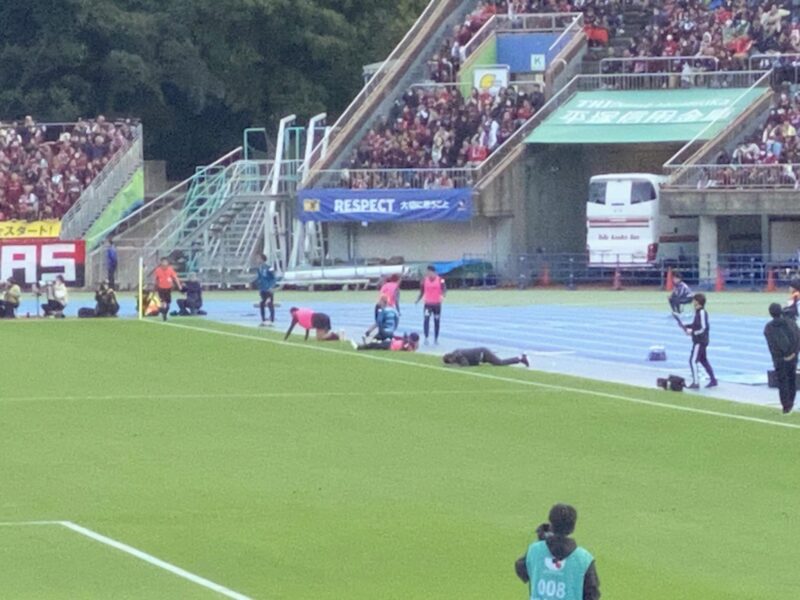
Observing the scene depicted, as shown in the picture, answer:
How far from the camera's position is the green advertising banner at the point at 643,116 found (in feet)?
181

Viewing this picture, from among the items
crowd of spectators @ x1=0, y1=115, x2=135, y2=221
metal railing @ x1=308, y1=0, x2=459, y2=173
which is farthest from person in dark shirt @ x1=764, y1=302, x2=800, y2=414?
crowd of spectators @ x1=0, y1=115, x2=135, y2=221

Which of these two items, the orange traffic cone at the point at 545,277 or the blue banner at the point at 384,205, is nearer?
the orange traffic cone at the point at 545,277

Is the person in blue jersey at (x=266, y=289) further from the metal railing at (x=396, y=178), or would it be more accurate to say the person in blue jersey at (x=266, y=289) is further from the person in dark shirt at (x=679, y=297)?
the metal railing at (x=396, y=178)

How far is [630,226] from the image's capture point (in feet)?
176

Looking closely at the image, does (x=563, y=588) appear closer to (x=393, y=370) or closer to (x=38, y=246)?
(x=393, y=370)

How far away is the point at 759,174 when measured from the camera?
2073 inches

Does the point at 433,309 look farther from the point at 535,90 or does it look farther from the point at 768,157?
the point at 535,90

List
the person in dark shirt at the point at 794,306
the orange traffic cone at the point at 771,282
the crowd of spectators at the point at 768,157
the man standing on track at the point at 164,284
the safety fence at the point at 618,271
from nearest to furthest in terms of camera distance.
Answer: the person in dark shirt at the point at 794,306
the man standing on track at the point at 164,284
the orange traffic cone at the point at 771,282
the safety fence at the point at 618,271
the crowd of spectators at the point at 768,157

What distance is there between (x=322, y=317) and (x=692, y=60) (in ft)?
79.0

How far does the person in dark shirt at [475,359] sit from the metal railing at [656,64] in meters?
27.7

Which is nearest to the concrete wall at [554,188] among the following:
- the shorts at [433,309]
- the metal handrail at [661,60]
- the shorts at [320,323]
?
the metal handrail at [661,60]

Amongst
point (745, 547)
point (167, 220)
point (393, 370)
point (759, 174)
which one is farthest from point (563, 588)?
point (167, 220)

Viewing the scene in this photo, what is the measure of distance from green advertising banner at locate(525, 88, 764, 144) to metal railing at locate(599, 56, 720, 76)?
102cm

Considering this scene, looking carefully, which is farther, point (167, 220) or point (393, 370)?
point (167, 220)
